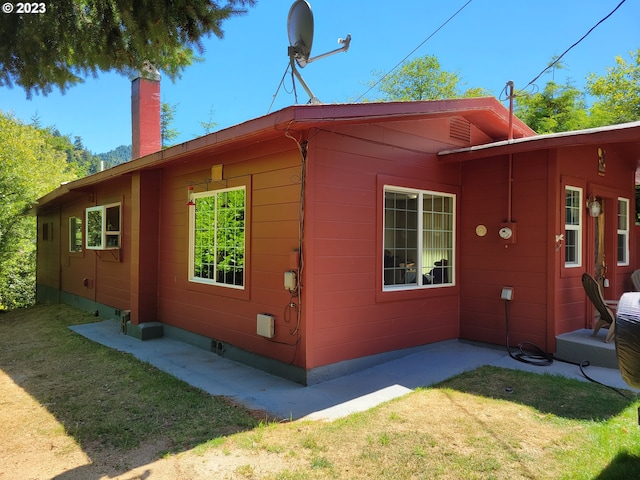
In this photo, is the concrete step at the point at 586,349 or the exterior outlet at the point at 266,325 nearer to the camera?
the exterior outlet at the point at 266,325

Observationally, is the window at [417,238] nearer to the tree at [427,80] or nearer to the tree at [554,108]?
the tree at [554,108]

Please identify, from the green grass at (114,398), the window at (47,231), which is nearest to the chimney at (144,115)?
the green grass at (114,398)

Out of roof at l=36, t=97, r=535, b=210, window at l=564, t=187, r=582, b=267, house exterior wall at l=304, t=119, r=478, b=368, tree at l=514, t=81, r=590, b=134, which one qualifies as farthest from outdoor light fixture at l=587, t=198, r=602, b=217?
tree at l=514, t=81, r=590, b=134

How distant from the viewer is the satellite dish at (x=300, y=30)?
5212 millimetres

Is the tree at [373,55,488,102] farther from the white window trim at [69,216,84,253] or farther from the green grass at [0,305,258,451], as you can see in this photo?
the green grass at [0,305,258,451]

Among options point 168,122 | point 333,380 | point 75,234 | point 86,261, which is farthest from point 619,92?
point 168,122

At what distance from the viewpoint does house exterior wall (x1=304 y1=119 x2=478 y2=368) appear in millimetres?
4457

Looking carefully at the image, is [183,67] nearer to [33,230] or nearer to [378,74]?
[33,230]

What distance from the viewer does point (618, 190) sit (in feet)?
22.5

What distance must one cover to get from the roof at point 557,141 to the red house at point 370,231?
0.02 meters

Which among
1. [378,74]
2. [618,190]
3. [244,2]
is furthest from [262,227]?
[378,74]

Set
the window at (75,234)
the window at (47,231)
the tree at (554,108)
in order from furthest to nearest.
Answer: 1. the tree at (554,108)
2. the window at (47,231)
3. the window at (75,234)

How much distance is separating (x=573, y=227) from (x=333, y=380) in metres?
3.95

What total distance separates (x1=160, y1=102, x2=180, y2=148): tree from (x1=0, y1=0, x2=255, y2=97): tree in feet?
90.1
